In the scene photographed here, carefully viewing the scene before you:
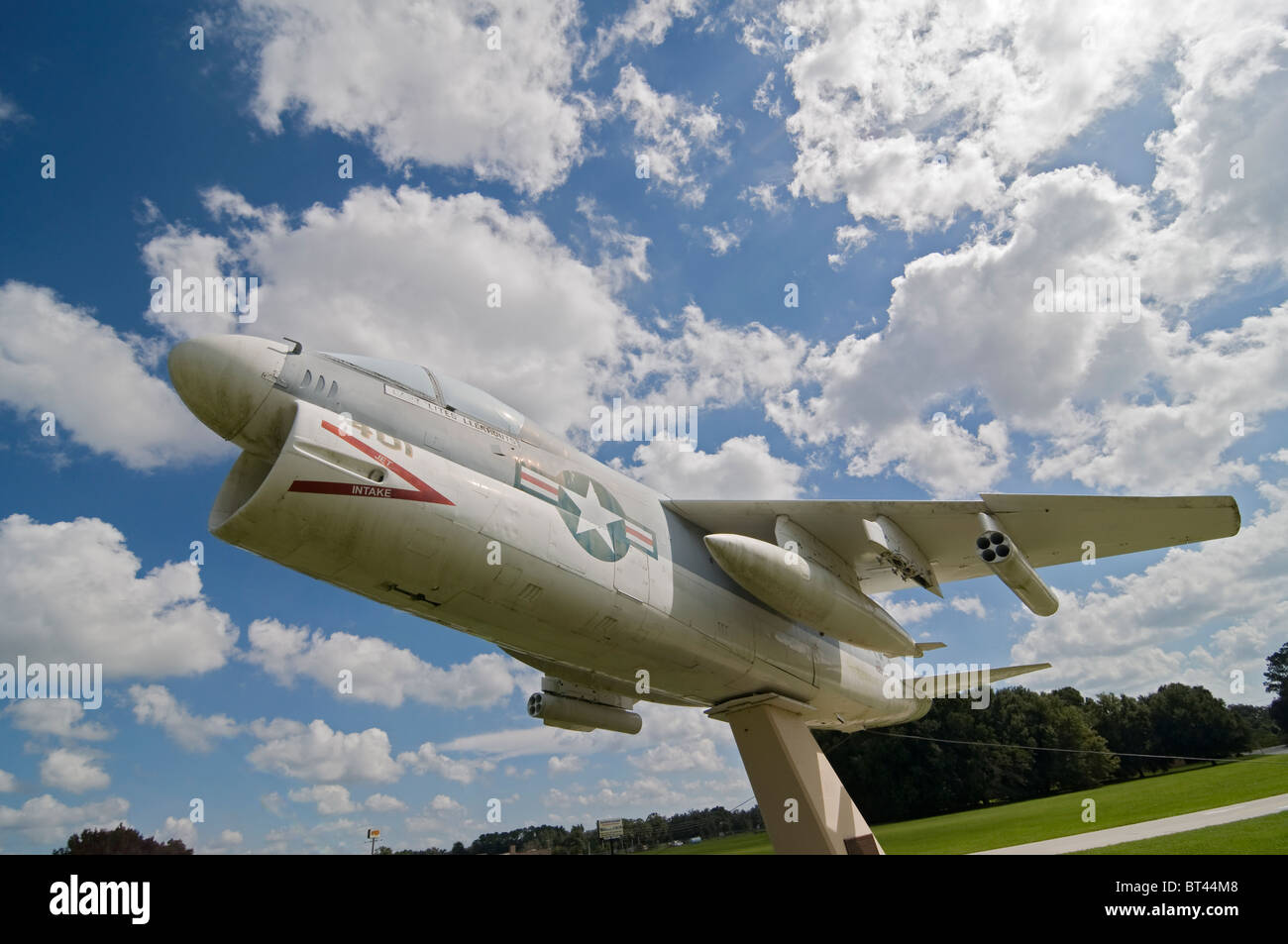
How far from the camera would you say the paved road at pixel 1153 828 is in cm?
1917

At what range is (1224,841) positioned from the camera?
14.9 meters

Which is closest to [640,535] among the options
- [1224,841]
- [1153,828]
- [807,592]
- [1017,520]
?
[807,592]

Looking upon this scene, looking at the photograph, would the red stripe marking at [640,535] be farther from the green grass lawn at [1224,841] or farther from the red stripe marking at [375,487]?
the green grass lawn at [1224,841]

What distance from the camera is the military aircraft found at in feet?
22.3

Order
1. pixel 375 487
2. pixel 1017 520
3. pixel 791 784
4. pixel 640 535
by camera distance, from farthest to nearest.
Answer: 1. pixel 791 784
2. pixel 1017 520
3. pixel 640 535
4. pixel 375 487

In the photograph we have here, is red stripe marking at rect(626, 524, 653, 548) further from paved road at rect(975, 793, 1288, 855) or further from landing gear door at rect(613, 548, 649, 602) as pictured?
paved road at rect(975, 793, 1288, 855)

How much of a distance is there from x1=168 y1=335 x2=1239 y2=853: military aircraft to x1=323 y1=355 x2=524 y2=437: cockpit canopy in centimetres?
3

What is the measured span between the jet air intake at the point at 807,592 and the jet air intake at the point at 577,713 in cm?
491

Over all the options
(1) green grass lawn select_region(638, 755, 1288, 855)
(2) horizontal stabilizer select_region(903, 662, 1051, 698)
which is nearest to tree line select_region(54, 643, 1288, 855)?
(1) green grass lawn select_region(638, 755, 1288, 855)

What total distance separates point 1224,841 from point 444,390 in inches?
705

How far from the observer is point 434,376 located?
8.29 m

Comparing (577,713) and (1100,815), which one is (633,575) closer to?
(577,713)
